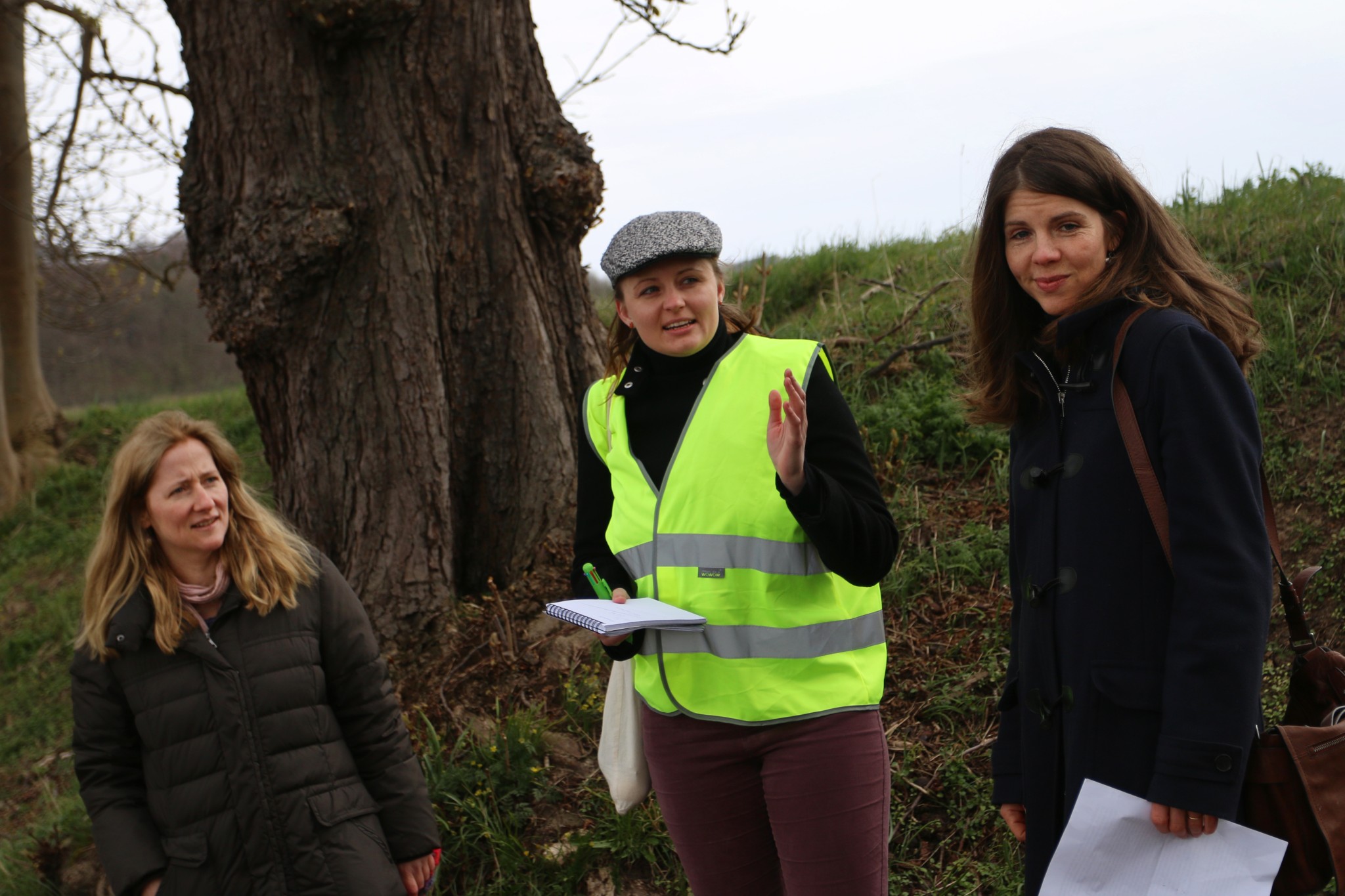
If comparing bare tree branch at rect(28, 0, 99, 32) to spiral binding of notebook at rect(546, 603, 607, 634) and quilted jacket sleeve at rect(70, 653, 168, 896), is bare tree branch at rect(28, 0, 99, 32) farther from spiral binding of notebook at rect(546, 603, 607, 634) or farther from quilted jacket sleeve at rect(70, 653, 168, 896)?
spiral binding of notebook at rect(546, 603, 607, 634)

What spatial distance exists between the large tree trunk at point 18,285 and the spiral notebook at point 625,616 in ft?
33.8

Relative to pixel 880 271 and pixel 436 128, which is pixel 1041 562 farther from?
pixel 880 271

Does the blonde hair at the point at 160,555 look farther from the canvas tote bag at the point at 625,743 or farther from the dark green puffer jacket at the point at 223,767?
the canvas tote bag at the point at 625,743

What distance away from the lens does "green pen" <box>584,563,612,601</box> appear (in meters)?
2.59

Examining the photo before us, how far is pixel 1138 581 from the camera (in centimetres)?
190

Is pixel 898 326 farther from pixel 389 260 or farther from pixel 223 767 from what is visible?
pixel 223 767

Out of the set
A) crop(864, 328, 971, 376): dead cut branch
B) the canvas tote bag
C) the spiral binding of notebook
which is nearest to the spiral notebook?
the spiral binding of notebook

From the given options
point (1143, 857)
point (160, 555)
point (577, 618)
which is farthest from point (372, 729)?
point (1143, 857)

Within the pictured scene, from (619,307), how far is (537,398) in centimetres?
237

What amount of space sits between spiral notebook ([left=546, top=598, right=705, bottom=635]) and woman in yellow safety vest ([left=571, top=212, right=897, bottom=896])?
59 mm

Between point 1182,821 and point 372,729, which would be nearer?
point 1182,821

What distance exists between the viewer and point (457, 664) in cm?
459

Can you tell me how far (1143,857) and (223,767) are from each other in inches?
86.7

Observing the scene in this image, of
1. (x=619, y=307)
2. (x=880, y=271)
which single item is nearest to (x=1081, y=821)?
(x=619, y=307)
